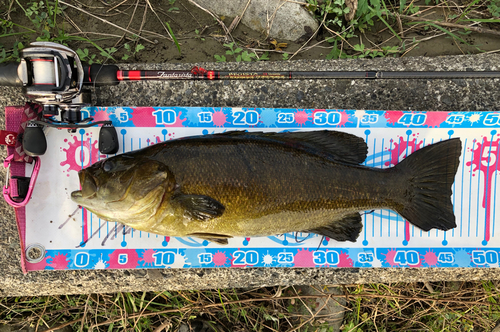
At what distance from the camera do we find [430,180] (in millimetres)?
2477

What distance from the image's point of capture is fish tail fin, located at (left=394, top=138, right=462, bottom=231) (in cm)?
246

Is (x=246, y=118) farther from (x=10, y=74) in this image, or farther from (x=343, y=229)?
(x=10, y=74)

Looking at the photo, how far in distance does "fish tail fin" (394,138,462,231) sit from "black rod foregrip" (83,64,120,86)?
2.46 m

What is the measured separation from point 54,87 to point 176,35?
1.32m

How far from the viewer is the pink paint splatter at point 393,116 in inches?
108

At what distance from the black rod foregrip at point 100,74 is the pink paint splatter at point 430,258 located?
3.12 m

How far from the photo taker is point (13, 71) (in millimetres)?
2453

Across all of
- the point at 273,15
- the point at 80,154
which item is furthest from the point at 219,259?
the point at 273,15

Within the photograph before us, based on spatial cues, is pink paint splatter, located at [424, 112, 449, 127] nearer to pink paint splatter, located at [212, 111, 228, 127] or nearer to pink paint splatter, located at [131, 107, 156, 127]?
pink paint splatter, located at [212, 111, 228, 127]

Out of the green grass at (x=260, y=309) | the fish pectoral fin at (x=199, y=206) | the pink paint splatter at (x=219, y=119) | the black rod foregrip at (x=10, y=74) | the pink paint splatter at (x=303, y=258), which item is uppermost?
the black rod foregrip at (x=10, y=74)

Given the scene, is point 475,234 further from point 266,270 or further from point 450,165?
point 266,270

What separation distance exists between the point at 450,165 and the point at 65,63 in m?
3.08

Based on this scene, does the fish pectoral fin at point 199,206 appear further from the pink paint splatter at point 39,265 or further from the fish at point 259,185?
the pink paint splatter at point 39,265

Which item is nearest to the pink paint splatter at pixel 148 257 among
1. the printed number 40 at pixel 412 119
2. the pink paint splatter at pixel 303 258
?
the pink paint splatter at pixel 303 258
